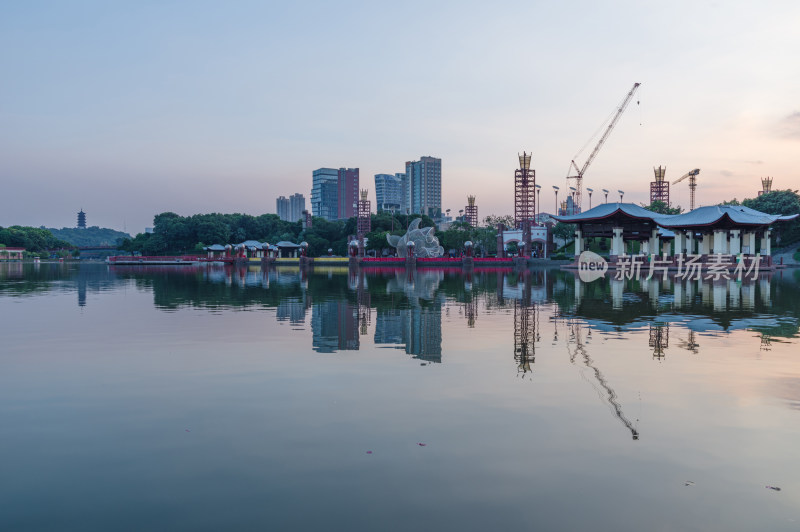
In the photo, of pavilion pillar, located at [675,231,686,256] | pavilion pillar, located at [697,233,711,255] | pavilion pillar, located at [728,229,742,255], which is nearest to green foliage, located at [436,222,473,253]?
pavilion pillar, located at [675,231,686,256]

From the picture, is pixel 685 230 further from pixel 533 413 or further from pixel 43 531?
pixel 43 531

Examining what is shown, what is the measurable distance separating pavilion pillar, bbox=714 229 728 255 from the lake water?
59676 millimetres

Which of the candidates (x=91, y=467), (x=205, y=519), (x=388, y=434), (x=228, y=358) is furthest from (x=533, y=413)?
(x=228, y=358)

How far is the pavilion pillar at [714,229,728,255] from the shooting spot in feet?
232

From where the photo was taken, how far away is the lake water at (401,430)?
230 inches

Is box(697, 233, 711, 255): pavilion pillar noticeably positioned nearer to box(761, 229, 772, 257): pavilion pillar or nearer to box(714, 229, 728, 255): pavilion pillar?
box(714, 229, 728, 255): pavilion pillar

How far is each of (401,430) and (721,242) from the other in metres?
73.9

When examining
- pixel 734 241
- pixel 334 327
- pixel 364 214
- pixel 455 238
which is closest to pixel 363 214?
pixel 364 214

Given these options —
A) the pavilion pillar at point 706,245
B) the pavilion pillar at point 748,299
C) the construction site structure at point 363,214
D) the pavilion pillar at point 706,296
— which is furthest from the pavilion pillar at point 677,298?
the construction site structure at point 363,214

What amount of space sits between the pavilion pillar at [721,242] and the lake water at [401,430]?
59676 mm

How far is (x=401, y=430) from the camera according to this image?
27.2 ft

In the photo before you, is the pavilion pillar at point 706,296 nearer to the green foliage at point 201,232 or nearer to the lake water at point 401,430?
the lake water at point 401,430

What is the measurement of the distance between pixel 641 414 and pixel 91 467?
770 cm

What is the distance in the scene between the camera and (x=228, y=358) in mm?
13859
